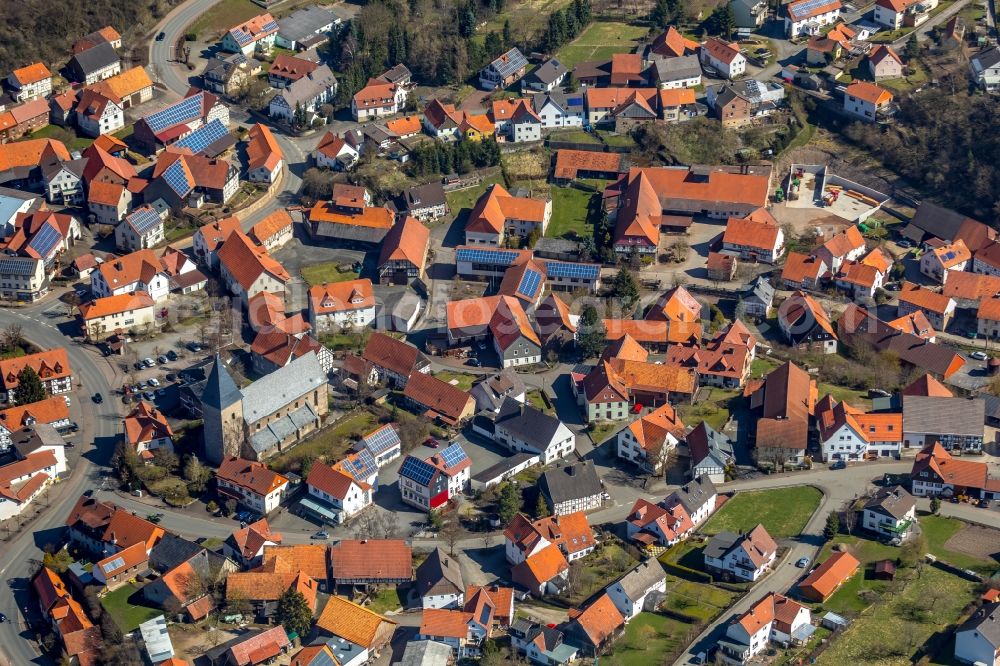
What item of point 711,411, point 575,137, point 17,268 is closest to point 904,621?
point 711,411

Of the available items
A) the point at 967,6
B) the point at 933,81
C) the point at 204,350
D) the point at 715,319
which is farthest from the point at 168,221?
the point at 967,6

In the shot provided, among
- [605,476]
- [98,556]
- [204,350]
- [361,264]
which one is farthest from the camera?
[361,264]

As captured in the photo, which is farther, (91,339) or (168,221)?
(168,221)

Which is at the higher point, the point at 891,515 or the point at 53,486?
the point at 53,486

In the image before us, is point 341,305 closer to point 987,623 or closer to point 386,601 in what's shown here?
point 386,601

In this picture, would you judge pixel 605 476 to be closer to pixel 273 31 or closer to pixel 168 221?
pixel 168 221

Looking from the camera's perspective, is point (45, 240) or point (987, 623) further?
point (45, 240)

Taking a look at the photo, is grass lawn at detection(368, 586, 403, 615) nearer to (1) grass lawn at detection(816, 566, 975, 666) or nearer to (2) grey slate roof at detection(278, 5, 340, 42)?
(1) grass lawn at detection(816, 566, 975, 666)
